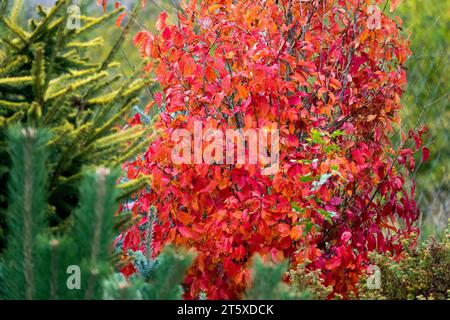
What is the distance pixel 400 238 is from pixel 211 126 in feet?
4.44

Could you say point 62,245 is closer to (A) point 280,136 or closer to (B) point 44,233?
(B) point 44,233

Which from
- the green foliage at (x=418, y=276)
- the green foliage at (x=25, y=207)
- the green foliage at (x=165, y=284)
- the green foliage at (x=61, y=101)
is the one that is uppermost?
the green foliage at (x=61, y=101)

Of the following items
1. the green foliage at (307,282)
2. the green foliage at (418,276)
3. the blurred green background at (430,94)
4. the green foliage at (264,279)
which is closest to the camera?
the green foliage at (264,279)

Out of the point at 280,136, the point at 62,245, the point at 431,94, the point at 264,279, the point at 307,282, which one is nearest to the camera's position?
the point at 264,279

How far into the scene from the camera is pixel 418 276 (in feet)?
12.6

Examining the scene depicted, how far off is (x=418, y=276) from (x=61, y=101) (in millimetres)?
2110

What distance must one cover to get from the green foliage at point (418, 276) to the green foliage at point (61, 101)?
158cm

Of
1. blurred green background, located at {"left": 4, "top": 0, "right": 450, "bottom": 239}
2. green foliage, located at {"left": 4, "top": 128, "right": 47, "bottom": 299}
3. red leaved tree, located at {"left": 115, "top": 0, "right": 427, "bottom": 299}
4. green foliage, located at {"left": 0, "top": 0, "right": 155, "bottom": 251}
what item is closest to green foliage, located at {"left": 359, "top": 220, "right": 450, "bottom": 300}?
red leaved tree, located at {"left": 115, "top": 0, "right": 427, "bottom": 299}

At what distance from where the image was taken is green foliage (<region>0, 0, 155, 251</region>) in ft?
8.38

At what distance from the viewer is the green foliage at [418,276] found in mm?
3742

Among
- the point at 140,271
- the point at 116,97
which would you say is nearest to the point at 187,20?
the point at 140,271

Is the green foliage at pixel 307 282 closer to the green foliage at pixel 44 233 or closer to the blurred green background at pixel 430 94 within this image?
the green foliage at pixel 44 233

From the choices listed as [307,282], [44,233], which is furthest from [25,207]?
[307,282]

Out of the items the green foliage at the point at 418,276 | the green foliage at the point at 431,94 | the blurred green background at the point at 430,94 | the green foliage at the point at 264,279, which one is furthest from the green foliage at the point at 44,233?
the green foliage at the point at 431,94
